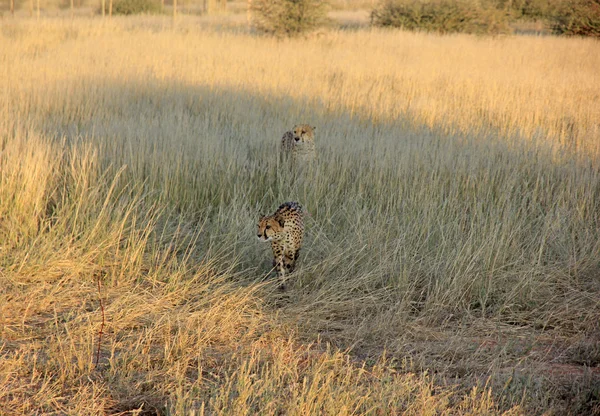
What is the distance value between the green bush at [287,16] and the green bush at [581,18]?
786 centimetres

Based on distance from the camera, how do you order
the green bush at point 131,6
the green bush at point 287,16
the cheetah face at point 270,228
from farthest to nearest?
the green bush at point 131,6, the green bush at point 287,16, the cheetah face at point 270,228

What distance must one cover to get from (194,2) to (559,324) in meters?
52.0

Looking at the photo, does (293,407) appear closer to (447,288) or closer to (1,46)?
(447,288)

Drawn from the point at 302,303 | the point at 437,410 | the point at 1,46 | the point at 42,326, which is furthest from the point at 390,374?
the point at 1,46

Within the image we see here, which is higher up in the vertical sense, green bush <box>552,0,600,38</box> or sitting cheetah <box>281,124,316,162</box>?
green bush <box>552,0,600,38</box>

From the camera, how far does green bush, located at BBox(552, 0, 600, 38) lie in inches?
705

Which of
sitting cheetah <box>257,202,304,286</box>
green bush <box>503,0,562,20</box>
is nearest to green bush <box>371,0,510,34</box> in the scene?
green bush <box>503,0,562,20</box>

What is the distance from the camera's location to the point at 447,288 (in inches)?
132

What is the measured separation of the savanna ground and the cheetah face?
0.28m

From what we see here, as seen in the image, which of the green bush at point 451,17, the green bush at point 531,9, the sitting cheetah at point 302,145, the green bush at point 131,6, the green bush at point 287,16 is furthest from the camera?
the green bush at point 131,6

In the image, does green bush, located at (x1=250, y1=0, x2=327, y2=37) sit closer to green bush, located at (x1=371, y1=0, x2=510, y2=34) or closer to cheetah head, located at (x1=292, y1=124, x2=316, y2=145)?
green bush, located at (x1=371, y1=0, x2=510, y2=34)

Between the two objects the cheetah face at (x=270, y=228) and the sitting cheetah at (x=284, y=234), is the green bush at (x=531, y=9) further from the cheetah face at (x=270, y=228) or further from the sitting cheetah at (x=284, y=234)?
the cheetah face at (x=270, y=228)

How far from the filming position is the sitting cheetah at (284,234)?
3141 mm

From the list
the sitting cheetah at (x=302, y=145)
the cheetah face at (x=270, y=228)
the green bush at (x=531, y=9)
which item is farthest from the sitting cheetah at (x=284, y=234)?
the green bush at (x=531, y=9)
